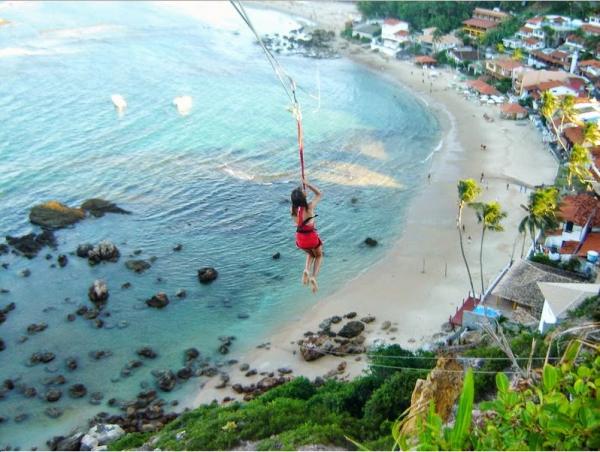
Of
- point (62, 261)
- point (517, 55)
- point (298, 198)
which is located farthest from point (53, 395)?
point (517, 55)

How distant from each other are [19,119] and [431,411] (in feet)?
160

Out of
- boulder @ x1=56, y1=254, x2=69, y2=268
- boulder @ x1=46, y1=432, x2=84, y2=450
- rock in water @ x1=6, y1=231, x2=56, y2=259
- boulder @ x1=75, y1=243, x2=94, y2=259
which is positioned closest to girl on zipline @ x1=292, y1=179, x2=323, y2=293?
boulder @ x1=46, y1=432, x2=84, y2=450

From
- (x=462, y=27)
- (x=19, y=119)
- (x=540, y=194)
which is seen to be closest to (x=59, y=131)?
(x=19, y=119)

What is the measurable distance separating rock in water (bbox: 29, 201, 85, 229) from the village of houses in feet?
67.4

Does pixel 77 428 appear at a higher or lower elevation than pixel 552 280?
lower

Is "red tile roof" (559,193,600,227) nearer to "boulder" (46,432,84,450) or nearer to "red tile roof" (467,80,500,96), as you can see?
"boulder" (46,432,84,450)

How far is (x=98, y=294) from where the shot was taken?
26.1 metres

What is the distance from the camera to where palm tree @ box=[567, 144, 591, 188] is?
30484 mm

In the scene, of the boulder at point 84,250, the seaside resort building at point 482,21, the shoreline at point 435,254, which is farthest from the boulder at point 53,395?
the seaside resort building at point 482,21

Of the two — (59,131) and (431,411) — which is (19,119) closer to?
(59,131)

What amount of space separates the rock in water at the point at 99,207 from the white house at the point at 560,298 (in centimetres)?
2305

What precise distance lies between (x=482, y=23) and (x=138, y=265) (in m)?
48.5

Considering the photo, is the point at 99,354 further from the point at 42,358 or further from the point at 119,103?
the point at 119,103

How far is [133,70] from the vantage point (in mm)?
59031
